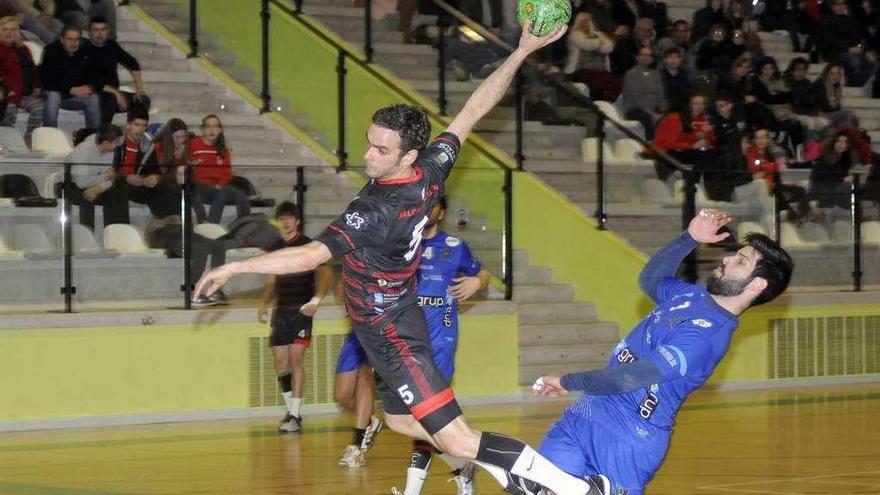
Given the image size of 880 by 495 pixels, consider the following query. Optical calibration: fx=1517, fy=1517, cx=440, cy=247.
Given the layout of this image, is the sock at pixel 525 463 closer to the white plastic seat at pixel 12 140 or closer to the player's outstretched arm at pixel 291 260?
the player's outstretched arm at pixel 291 260

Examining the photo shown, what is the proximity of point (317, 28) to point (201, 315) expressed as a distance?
16.7ft

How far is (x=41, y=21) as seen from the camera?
1811 centimetres

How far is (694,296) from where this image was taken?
698 centimetres

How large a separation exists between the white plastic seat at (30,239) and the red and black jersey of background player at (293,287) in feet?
6.92

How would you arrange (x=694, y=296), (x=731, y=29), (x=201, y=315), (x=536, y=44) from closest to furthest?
(x=694, y=296) < (x=536, y=44) < (x=201, y=315) < (x=731, y=29)

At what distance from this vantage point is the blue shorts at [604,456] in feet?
22.4

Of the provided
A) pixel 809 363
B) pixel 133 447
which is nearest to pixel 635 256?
pixel 809 363

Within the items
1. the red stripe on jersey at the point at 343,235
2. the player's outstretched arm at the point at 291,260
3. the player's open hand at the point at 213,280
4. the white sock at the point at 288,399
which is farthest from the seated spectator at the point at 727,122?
the player's open hand at the point at 213,280

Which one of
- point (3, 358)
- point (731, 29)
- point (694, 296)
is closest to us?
point (694, 296)

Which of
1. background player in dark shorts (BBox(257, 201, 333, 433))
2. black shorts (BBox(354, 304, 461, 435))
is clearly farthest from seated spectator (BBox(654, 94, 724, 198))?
black shorts (BBox(354, 304, 461, 435))

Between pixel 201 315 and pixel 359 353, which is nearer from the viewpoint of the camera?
pixel 359 353

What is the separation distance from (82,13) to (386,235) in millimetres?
12298

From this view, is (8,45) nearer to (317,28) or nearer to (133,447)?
(317,28)

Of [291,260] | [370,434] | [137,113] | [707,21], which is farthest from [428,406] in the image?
[707,21]
